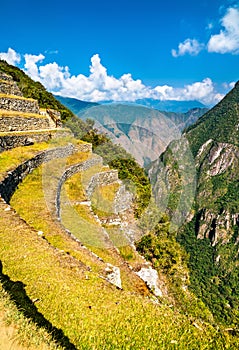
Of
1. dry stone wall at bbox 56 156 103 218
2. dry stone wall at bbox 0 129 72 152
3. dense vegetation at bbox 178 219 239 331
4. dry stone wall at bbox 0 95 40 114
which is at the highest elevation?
dry stone wall at bbox 0 95 40 114

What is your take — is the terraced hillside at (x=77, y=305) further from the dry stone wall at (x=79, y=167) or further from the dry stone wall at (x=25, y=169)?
the dry stone wall at (x=79, y=167)

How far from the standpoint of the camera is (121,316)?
577cm

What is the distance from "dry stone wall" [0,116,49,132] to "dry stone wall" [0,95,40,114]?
5.85 feet

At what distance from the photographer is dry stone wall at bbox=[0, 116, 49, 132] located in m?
20.6

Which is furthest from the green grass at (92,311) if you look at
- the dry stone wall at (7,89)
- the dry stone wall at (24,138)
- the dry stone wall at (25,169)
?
the dry stone wall at (7,89)

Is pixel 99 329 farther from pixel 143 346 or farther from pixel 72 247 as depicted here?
pixel 72 247

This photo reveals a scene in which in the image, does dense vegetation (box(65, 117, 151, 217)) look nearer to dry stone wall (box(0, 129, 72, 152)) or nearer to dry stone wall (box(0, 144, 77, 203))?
dry stone wall (box(0, 144, 77, 203))

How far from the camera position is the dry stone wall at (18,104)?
75.4ft

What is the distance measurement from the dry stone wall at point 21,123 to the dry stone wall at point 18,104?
178cm

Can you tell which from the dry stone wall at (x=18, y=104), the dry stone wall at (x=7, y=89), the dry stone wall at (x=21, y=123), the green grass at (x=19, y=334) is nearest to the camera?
the green grass at (x=19, y=334)

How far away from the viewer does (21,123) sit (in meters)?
22.8

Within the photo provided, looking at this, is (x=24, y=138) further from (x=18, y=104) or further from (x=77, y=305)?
(x=77, y=305)

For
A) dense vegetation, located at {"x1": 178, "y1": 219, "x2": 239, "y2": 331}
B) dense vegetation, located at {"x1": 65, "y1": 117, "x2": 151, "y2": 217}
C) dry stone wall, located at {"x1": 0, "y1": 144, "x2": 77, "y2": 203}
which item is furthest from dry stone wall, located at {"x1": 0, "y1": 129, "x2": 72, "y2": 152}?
dense vegetation, located at {"x1": 178, "y1": 219, "x2": 239, "y2": 331}

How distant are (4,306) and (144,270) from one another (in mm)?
10660
